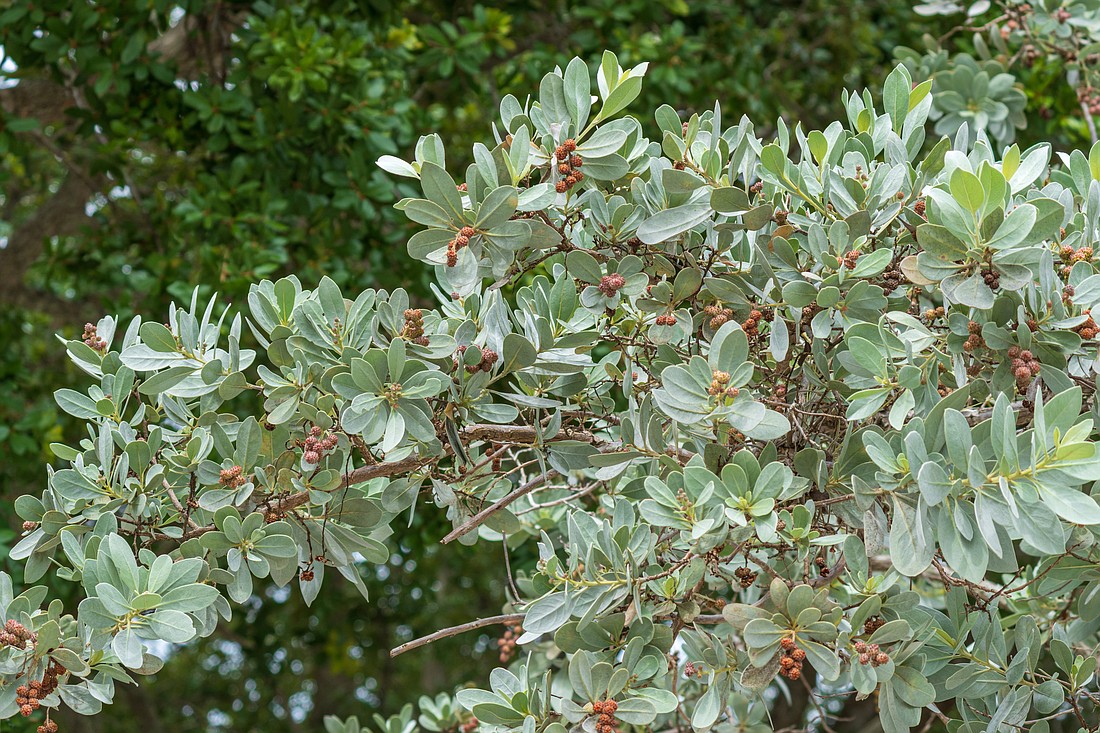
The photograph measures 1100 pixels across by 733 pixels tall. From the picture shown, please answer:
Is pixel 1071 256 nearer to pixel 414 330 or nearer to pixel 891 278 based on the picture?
pixel 891 278

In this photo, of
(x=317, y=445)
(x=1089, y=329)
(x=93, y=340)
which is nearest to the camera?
(x=1089, y=329)

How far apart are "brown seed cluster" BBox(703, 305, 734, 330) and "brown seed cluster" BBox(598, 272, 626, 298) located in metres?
0.12

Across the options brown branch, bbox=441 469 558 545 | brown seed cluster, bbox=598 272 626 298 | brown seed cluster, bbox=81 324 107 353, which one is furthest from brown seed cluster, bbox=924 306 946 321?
brown seed cluster, bbox=81 324 107 353

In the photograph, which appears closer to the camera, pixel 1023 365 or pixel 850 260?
pixel 1023 365

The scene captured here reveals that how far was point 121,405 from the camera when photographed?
57.4 inches

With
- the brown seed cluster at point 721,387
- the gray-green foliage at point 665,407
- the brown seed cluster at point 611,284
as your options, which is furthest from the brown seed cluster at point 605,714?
the brown seed cluster at point 611,284

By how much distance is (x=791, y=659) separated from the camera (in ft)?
3.83

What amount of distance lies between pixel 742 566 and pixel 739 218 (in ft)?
1.58

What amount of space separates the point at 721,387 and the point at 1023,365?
334mm

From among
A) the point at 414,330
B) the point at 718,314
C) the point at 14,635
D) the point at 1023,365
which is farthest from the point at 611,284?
the point at 14,635

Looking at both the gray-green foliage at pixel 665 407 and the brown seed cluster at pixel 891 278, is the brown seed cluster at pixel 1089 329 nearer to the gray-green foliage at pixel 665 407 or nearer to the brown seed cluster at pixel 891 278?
the gray-green foliage at pixel 665 407

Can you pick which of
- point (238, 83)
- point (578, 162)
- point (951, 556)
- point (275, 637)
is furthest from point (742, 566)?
point (275, 637)

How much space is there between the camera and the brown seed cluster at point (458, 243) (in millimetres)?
1234

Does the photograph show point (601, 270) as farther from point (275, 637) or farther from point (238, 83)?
point (275, 637)
